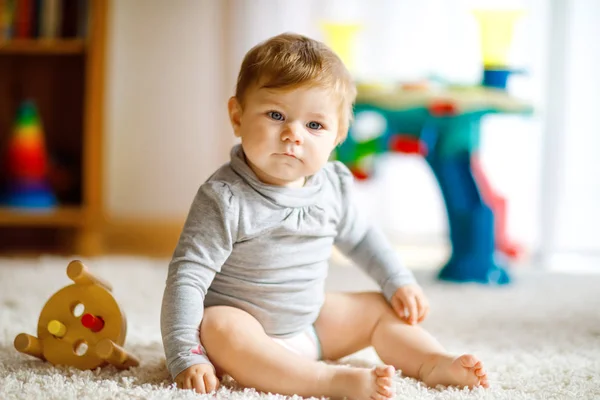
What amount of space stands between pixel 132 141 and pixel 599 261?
146 cm

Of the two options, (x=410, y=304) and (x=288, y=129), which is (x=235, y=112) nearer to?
(x=288, y=129)

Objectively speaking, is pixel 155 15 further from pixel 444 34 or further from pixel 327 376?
pixel 327 376

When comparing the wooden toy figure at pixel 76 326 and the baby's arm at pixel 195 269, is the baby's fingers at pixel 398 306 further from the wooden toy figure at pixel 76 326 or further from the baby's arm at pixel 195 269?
the wooden toy figure at pixel 76 326

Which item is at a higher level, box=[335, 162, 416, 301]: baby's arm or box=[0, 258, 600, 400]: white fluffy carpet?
box=[335, 162, 416, 301]: baby's arm

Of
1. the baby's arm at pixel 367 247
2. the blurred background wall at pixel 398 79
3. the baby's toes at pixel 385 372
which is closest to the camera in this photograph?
the baby's toes at pixel 385 372

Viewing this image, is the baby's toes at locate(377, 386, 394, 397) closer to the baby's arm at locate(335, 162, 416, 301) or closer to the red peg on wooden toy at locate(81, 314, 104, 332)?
the baby's arm at locate(335, 162, 416, 301)

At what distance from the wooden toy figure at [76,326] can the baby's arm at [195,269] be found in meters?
0.13

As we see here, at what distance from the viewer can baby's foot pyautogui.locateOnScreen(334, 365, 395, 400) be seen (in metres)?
0.89

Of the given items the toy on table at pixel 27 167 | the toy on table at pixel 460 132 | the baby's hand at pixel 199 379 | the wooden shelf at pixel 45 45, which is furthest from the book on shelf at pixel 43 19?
the baby's hand at pixel 199 379

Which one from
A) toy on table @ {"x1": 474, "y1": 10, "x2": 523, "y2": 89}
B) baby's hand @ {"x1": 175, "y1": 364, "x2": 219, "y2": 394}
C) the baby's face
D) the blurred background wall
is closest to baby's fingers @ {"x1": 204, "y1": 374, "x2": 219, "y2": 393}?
baby's hand @ {"x1": 175, "y1": 364, "x2": 219, "y2": 394}

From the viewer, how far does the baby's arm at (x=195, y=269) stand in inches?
37.2

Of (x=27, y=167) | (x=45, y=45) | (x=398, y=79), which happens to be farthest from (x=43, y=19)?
(x=398, y=79)

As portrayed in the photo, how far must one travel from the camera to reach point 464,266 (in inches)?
74.0

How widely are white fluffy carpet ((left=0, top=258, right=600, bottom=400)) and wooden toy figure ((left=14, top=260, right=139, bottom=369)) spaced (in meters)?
0.02
